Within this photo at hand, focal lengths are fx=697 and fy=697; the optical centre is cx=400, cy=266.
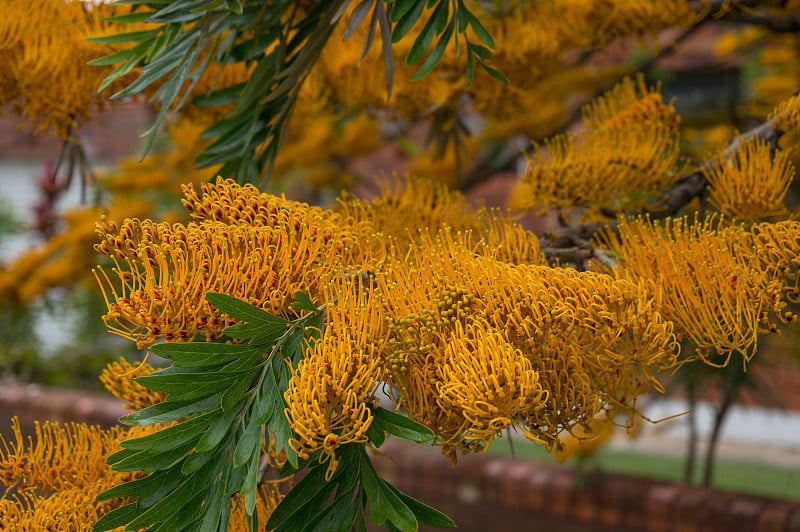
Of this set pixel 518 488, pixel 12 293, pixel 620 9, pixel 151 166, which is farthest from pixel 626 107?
pixel 12 293

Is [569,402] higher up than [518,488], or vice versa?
[569,402]

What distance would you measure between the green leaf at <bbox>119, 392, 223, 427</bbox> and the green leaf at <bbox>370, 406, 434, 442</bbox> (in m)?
0.16

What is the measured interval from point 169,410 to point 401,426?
220mm

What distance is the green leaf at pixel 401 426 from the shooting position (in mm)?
617

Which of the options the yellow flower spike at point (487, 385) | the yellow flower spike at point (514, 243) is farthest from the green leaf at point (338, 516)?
the yellow flower spike at point (514, 243)

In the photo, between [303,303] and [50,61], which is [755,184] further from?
[50,61]

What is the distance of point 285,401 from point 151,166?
106 inches

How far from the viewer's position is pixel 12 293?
12.0 ft

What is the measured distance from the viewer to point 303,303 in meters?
0.70

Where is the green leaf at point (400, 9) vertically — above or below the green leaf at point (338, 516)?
above

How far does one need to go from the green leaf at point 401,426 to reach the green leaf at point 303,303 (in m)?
0.12

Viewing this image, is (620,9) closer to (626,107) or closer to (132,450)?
(626,107)

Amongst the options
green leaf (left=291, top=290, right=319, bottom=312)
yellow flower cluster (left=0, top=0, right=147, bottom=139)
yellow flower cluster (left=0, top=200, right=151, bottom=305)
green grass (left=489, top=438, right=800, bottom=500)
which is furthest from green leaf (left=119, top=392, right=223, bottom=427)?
yellow flower cluster (left=0, top=200, right=151, bottom=305)

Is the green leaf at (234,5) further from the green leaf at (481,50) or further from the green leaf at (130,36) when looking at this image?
the green leaf at (481,50)
